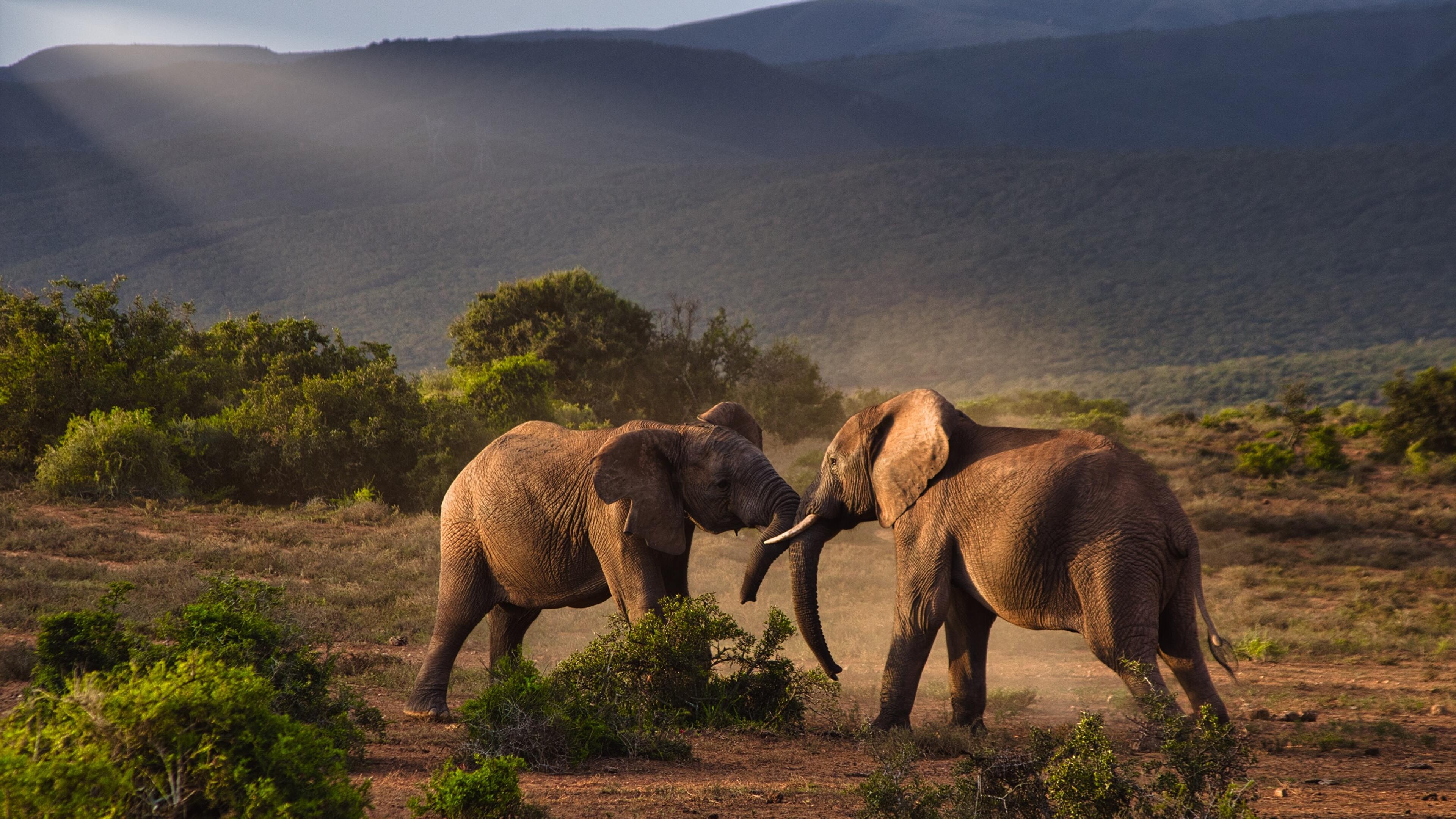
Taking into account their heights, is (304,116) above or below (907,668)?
above

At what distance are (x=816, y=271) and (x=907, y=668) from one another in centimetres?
9747

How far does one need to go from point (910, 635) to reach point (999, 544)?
3.34 ft

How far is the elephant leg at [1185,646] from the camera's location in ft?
24.7

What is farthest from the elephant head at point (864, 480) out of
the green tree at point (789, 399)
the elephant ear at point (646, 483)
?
the green tree at point (789, 399)

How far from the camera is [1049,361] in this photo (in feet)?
254

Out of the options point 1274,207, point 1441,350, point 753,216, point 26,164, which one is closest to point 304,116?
point 26,164

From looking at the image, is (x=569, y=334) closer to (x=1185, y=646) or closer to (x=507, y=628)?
(x=507, y=628)

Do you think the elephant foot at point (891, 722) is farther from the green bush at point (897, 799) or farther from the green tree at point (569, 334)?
the green tree at point (569, 334)

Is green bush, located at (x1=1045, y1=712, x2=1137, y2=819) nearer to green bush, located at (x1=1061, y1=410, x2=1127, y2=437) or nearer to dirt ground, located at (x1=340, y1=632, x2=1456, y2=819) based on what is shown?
dirt ground, located at (x1=340, y1=632, x2=1456, y2=819)

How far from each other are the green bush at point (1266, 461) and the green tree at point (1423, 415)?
276cm

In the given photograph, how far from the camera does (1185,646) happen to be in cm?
772

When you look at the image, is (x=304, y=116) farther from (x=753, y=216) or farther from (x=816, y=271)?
(x=816, y=271)

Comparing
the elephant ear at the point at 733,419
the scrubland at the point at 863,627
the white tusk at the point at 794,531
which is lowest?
the scrubland at the point at 863,627

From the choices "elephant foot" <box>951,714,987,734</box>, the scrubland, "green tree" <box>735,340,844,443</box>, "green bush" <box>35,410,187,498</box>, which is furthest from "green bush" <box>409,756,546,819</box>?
"green tree" <box>735,340,844,443</box>
